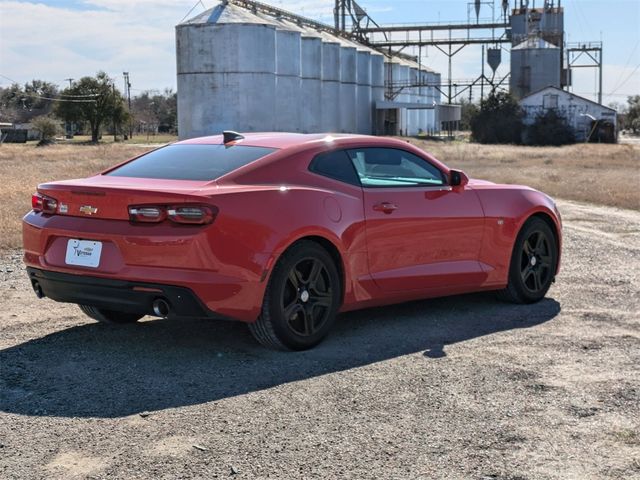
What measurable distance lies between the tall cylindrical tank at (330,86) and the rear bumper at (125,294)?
218 feet

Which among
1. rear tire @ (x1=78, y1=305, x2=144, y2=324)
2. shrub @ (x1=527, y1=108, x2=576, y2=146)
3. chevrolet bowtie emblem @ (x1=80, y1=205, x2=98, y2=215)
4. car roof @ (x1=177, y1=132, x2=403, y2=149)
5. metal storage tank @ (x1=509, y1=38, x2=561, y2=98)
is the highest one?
metal storage tank @ (x1=509, y1=38, x2=561, y2=98)

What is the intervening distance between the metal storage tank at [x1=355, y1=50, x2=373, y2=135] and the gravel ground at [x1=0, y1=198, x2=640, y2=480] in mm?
73384

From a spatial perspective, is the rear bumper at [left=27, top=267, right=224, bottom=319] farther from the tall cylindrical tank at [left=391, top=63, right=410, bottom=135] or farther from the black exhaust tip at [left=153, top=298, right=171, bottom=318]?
the tall cylindrical tank at [left=391, top=63, right=410, bottom=135]

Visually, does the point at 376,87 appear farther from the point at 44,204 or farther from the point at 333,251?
the point at 44,204

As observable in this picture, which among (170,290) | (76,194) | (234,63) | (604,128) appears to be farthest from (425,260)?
(604,128)

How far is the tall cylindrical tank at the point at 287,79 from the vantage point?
62719mm

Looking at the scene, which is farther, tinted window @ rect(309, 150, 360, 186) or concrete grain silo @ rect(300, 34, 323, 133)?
concrete grain silo @ rect(300, 34, 323, 133)

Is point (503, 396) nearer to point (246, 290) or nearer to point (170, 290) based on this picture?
point (246, 290)

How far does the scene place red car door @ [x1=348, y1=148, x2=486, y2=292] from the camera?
637 cm

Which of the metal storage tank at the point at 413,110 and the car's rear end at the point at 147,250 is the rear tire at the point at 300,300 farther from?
the metal storage tank at the point at 413,110

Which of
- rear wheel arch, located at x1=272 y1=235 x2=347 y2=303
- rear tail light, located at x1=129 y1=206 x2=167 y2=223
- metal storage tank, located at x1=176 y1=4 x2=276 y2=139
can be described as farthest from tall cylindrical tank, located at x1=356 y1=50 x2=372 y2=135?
rear tail light, located at x1=129 y1=206 x2=167 y2=223

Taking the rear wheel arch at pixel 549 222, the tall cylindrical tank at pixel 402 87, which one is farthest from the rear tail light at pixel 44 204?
the tall cylindrical tank at pixel 402 87

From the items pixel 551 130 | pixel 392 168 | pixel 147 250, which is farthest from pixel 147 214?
pixel 551 130

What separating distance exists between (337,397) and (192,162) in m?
2.11
